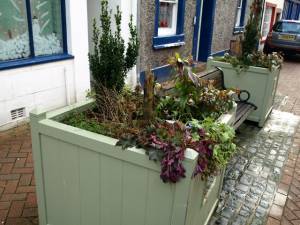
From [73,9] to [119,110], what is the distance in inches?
127

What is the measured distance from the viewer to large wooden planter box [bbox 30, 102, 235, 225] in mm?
1937

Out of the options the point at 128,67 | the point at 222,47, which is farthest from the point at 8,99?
the point at 222,47

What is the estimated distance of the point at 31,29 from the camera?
15.6 ft

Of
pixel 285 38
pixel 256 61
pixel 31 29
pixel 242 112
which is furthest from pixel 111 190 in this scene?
pixel 285 38

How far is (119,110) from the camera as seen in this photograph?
2.60 m

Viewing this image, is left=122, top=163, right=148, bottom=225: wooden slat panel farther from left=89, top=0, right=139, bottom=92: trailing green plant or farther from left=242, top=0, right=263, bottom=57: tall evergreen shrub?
left=242, top=0, right=263, bottom=57: tall evergreen shrub

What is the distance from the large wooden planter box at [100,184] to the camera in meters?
1.94

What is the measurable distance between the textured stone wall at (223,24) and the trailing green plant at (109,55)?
9.01m

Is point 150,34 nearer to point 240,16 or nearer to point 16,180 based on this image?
point 16,180

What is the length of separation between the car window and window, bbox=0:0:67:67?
41.9 feet

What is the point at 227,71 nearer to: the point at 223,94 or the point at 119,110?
the point at 223,94

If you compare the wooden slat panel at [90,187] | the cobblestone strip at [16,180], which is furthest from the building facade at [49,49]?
the wooden slat panel at [90,187]

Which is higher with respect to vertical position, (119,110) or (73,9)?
(73,9)

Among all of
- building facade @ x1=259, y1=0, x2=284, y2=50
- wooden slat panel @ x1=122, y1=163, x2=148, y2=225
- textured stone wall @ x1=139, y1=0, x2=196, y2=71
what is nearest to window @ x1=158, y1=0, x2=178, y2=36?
textured stone wall @ x1=139, y1=0, x2=196, y2=71
